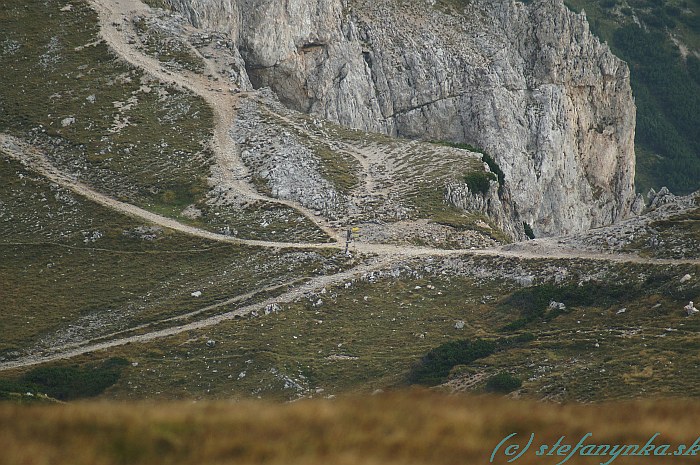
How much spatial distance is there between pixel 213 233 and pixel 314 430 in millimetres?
65218

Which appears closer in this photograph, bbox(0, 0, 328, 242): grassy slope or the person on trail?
the person on trail

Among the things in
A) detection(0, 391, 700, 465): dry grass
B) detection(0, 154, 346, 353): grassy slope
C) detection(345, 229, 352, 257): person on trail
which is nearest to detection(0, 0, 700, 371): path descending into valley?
detection(345, 229, 352, 257): person on trail

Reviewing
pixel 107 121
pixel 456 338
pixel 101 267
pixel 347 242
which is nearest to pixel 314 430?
pixel 456 338

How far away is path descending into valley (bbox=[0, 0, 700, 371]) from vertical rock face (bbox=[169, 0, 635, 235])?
63.0 ft

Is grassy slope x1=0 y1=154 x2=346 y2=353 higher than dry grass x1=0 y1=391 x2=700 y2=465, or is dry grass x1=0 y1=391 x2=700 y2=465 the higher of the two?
dry grass x1=0 y1=391 x2=700 y2=465

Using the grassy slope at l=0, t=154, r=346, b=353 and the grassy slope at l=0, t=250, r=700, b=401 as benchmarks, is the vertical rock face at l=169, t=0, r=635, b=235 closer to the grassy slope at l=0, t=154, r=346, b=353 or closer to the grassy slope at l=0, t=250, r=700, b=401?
the grassy slope at l=0, t=154, r=346, b=353

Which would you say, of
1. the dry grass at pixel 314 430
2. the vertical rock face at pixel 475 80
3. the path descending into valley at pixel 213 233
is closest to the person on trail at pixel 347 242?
the path descending into valley at pixel 213 233

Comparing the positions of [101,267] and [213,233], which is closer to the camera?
[101,267]

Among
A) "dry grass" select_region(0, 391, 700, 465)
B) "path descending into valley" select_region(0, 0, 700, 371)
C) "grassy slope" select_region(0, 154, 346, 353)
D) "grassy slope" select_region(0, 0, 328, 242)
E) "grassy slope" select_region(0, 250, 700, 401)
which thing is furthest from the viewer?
"grassy slope" select_region(0, 0, 328, 242)

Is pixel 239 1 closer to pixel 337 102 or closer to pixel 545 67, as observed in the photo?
pixel 337 102

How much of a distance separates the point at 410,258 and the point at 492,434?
5565 cm

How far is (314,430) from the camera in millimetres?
19453

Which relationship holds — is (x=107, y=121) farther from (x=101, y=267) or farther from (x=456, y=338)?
(x=456, y=338)

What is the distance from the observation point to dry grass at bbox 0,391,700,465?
18453mm
